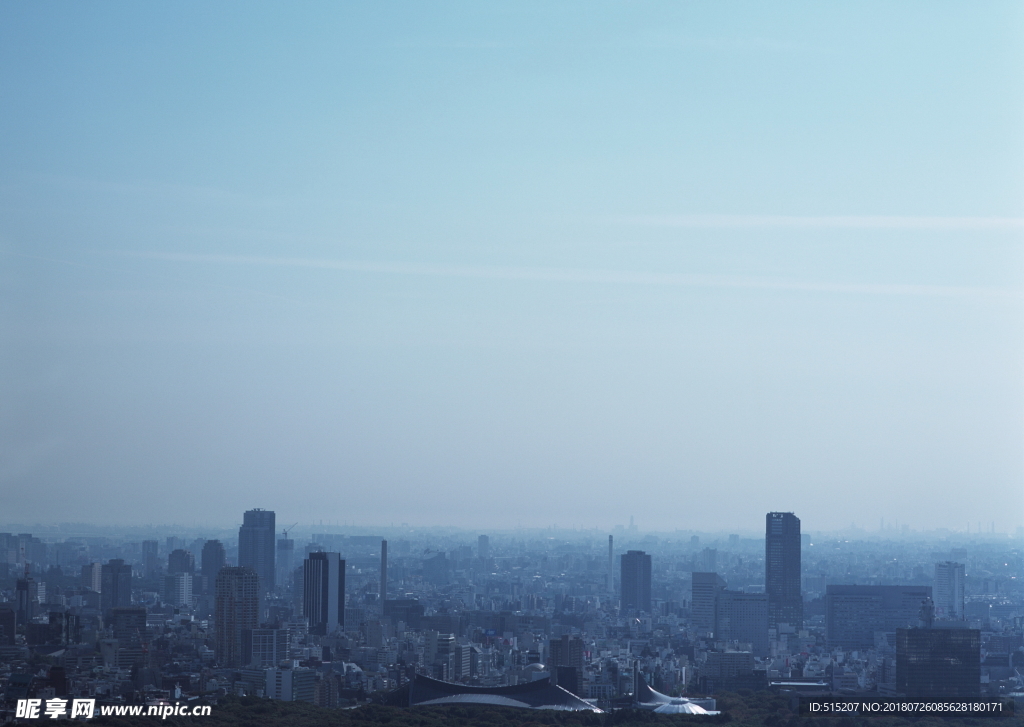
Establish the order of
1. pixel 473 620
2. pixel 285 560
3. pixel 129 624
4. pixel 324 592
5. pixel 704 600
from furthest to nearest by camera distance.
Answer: pixel 704 600 < pixel 285 560 < pixel 473 620 < pixel 324 592 < pixel 129 624

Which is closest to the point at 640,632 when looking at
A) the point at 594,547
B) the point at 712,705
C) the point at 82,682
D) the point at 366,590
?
the point at 366,590

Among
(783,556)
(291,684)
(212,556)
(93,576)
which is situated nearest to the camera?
(291,684)

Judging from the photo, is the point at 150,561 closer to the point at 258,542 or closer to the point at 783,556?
the point at 258,542

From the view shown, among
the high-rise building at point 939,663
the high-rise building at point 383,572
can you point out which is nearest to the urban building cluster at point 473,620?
the high-rise building at point 939,663

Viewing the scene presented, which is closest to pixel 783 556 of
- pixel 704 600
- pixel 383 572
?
pixel 704 600

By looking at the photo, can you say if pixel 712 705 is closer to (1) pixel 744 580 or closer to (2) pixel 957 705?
(2) pixel 957 705

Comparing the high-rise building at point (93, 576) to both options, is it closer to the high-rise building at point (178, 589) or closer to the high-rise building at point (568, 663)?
the high-rise building at point (178, 589)

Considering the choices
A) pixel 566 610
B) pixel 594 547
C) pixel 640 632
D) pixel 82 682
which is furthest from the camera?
pixel 594 547
